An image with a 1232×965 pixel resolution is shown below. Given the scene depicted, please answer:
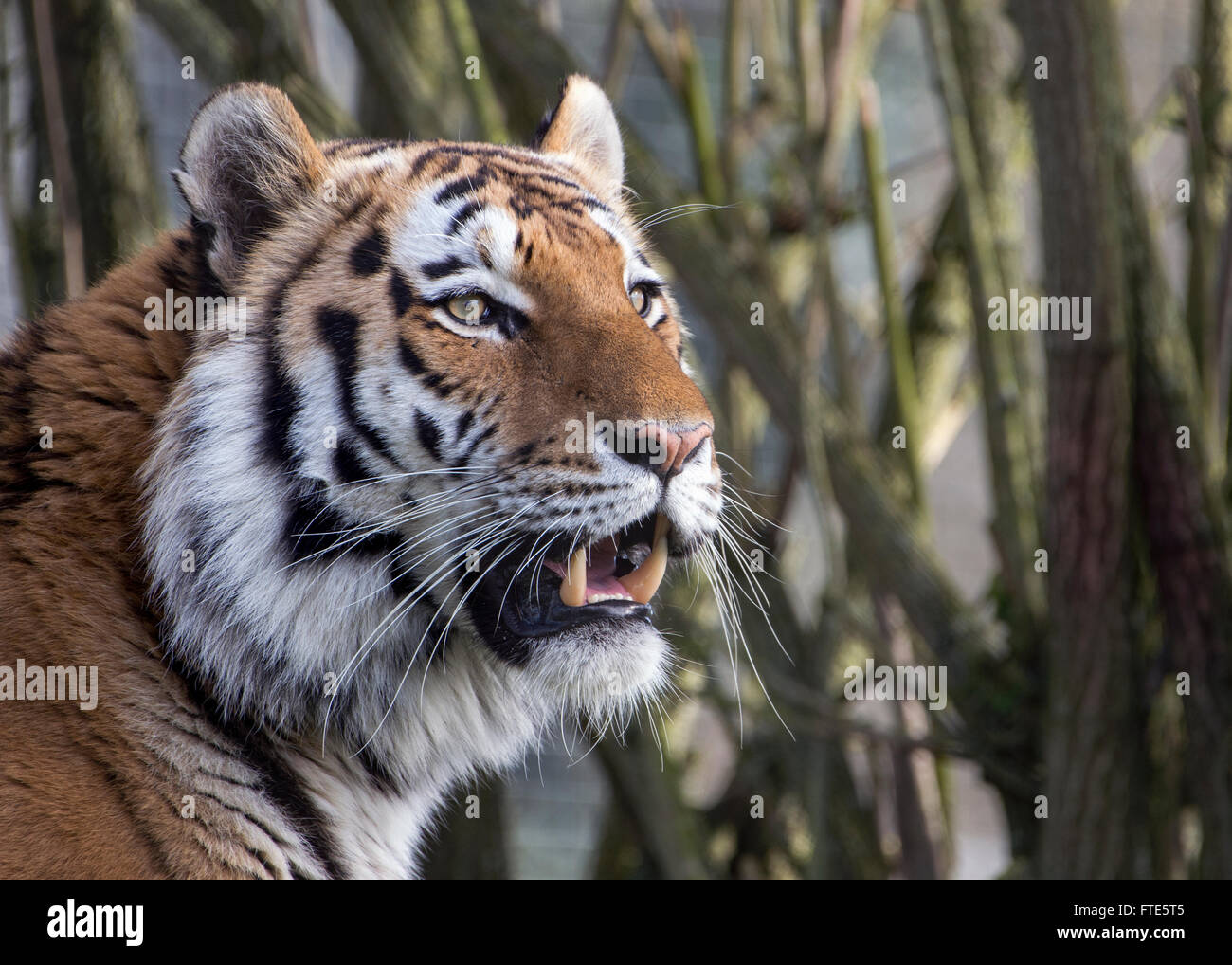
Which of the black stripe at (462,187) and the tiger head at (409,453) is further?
the black stripe at (462,187)

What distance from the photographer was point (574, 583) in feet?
6.59

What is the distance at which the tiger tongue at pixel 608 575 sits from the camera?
201cm

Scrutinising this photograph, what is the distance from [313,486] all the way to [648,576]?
545 mm

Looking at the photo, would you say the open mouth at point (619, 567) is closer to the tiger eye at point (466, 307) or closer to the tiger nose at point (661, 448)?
the tiger nose at point (661, 448)

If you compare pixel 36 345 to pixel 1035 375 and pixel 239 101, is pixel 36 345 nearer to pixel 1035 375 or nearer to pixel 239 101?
pixel 239 101

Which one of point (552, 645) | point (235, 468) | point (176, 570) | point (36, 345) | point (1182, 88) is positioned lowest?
point (552, 645)

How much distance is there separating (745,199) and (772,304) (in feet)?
4.18

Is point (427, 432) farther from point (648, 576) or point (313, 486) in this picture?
point (648, 576)

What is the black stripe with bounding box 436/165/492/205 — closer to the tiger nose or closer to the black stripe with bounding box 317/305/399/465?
the black stripe with bounding box 317/305/399/465

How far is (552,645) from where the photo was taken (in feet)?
6.61

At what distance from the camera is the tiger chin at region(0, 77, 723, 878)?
6.37 feet

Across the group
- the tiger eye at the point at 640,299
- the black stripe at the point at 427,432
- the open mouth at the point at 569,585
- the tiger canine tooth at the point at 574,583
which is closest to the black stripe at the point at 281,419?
the black stripe at the point at 427,432

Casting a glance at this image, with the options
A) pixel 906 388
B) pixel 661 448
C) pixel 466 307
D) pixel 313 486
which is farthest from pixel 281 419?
pixel 906 388
